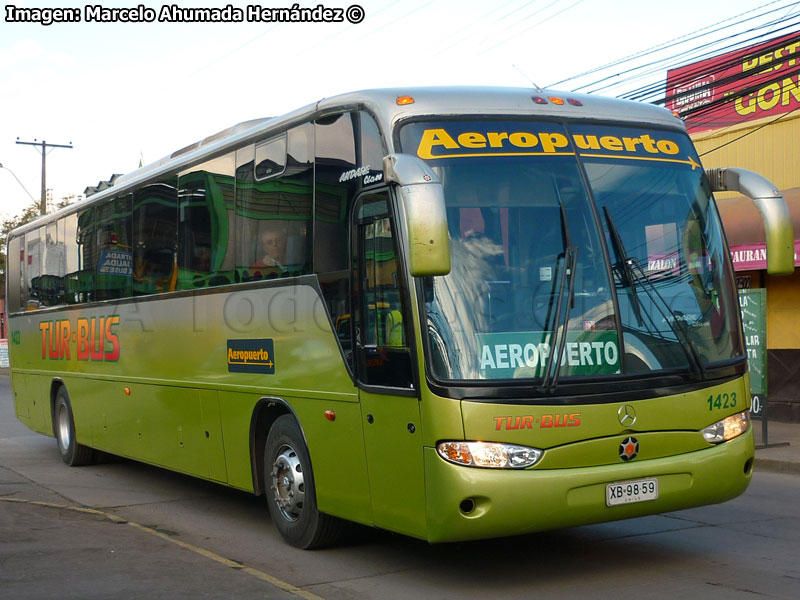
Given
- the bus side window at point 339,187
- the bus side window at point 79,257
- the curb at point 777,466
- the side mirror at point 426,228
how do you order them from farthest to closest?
the bus side window at point 79,257
the curb at point 777,466
the bus side window at point 339,187
the side mirror at point 426,228

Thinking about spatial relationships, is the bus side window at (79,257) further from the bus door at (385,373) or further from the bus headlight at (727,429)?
the bus headlight at (727,429)

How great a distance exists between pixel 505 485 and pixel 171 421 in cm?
505

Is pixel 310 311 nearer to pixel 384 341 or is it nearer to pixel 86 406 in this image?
pixel 384 341

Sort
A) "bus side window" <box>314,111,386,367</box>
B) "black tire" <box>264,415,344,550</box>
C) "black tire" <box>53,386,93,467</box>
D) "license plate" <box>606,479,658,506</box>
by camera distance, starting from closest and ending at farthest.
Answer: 1. "license plate" <box>606,479,658,506</box>
2. "bus side window" <box>314,111,386,367</box>
3. "black tire" <box>264,415,344,550</box>
4. "black tire" <box>53,386,93,467</box>

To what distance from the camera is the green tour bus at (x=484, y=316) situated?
607 cm

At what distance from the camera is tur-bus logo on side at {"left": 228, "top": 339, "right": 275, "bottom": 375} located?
8.09m

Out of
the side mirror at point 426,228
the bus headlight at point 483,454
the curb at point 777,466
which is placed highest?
the side mirror at point 426,228

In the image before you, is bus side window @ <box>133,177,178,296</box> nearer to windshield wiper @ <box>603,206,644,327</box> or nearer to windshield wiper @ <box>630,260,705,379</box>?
windshield wiper @ <box>603,206,644,327</box>

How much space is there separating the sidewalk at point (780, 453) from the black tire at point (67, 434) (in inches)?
332

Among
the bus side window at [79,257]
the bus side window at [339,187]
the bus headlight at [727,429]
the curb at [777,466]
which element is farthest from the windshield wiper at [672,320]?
the bus side window at [79,257]

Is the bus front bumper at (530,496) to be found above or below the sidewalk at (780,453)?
above

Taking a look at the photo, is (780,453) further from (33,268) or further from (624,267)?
(33,268)

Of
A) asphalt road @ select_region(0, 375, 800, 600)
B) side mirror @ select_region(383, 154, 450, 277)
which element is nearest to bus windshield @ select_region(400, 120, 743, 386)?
side mirror @ select_region(383, 154, 450, 277)

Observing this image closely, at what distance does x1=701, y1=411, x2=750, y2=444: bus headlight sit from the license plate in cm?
55
